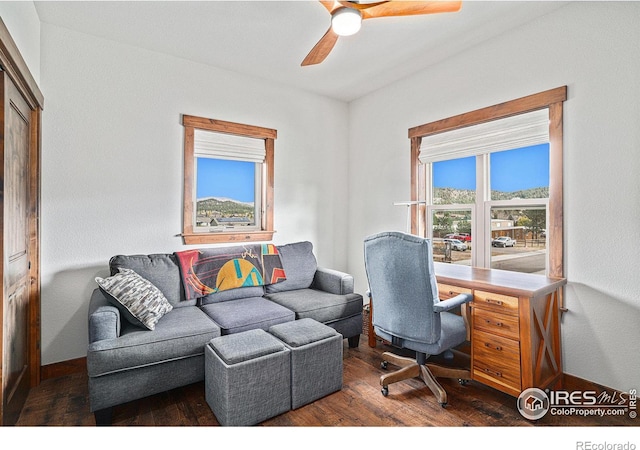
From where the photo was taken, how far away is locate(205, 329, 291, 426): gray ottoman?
1.89 metres

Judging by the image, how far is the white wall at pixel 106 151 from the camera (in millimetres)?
2629

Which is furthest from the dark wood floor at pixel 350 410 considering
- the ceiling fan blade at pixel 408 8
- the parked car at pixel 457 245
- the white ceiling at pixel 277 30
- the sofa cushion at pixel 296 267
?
the white ceiling at pixel 277 30

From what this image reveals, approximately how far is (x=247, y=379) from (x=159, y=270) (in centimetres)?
131

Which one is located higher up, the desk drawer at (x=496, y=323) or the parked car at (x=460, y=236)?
the parked car at (x=460, y=236)

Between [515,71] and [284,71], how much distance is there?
2.10 m

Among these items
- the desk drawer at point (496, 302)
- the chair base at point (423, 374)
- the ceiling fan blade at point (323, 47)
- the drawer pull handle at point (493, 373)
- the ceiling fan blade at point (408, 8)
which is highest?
the ceiling fan blade at point (323, 47)

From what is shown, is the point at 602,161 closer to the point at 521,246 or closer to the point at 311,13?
the point at 521,246

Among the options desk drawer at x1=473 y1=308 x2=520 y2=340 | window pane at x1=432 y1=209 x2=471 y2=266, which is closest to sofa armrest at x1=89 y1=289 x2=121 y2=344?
desk drawer at x1=473 y1=308 x2=520 y2=340

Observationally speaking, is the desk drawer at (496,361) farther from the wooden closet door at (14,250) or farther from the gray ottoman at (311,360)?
the wooden closet door at (14,250)

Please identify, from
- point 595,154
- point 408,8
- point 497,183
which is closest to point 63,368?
point 408,8

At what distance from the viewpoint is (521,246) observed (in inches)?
110

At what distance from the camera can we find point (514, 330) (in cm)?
213

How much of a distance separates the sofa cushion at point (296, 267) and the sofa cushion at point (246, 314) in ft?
1.32

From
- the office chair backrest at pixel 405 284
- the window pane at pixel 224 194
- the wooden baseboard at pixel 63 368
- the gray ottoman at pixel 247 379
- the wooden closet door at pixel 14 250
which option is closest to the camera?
the wooden closet door at pixel 14 250
